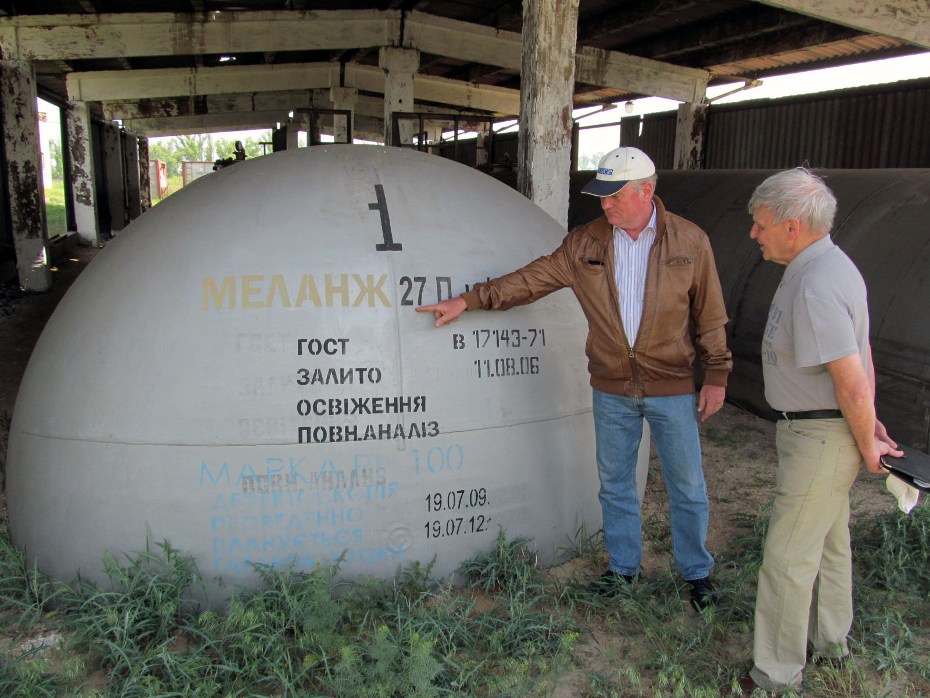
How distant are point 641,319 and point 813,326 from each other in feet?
2.57

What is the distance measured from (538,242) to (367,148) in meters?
0.96

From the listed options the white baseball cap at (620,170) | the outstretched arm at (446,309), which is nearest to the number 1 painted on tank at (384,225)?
the outstretched arm at (446,309)

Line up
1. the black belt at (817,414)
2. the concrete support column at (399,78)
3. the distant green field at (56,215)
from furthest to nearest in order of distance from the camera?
the distant green field at (56,215) → the concrete support column at (399,78) → the black belt at (817,414)

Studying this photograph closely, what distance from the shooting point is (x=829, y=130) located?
12.0m

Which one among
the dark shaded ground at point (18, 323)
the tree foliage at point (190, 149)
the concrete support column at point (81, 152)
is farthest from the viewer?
the tree foliage at point (190, 149)

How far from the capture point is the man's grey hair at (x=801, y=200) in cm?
251

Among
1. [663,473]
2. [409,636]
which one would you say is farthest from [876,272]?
[409,636]

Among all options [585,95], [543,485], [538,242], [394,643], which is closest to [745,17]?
[585,95]

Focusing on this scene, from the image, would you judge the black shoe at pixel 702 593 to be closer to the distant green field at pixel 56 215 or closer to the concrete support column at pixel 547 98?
the concrete support column at pixel 547 98

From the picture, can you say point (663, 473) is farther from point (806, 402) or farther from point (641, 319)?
point (806, 402)

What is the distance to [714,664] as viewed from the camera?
9.62 feet

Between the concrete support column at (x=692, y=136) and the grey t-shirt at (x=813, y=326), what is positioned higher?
the concrete support column at (x=692, y=136)

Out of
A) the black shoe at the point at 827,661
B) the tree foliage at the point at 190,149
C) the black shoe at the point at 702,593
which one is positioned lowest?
the black shoe at the point at 827,661

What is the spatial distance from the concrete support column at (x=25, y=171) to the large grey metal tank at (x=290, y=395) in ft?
30.4
